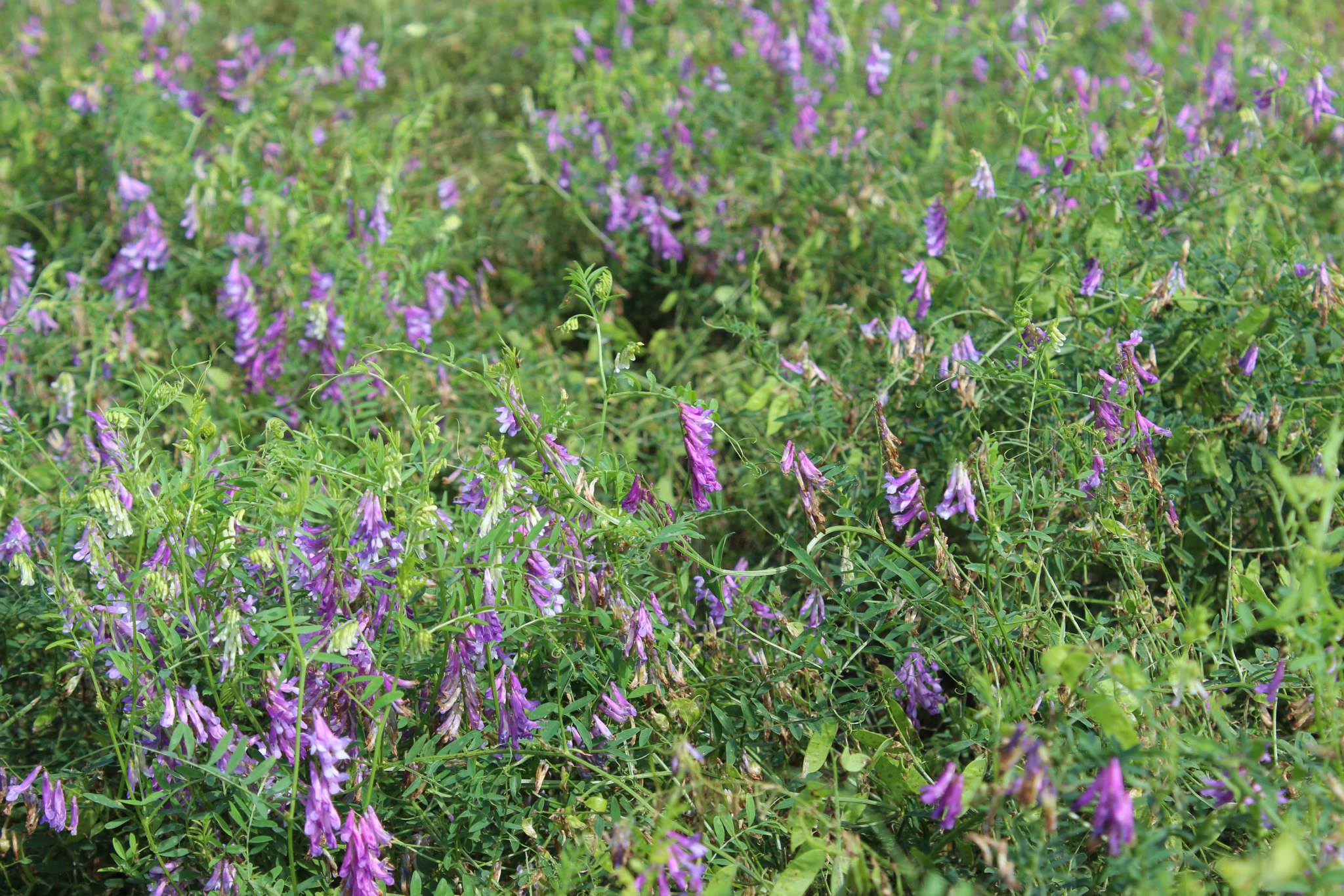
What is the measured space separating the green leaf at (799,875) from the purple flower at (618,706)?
0.36 metres

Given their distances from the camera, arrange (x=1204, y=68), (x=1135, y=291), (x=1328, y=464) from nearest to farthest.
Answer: (x=1328, y=464) → (x=1135, y=291) → (x=1204, y=68)

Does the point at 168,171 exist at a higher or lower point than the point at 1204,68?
lower

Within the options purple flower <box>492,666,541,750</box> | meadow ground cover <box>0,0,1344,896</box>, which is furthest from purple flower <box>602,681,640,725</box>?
purple flower <box>492,666,541,750</box>

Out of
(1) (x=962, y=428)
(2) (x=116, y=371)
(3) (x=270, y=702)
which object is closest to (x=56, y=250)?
(2) (x=116, y=371)

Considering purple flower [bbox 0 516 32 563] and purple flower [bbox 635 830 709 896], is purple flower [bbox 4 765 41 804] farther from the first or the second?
purple flower [bbox 635 830 709 896]

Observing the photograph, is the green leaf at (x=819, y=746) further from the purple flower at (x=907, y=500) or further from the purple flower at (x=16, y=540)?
the purple flower at (x=16, y=540)

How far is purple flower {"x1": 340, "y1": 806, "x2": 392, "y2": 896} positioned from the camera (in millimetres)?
1776

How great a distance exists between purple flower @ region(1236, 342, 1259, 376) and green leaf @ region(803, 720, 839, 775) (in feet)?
3.46

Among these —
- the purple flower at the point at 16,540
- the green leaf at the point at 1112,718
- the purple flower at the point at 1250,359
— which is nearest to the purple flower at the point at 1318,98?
the purple flower at the point at 1250,359

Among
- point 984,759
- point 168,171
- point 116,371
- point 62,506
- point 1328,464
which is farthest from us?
point 168,171

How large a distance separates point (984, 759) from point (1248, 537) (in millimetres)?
1001

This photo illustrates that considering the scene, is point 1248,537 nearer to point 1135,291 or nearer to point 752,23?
point 1135,291

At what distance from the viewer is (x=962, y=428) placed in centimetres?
241

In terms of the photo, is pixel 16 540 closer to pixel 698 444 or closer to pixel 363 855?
pixel 363 855
